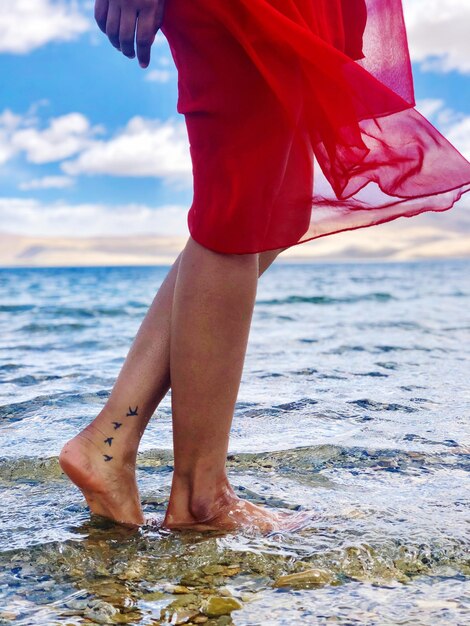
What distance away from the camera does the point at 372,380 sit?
354 centimetres

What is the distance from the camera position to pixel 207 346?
58.4 inches

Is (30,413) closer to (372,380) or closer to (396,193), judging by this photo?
(372,380)

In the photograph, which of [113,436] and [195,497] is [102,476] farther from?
[195,497]

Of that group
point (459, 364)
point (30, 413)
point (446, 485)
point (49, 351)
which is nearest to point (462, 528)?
point (446, 485)

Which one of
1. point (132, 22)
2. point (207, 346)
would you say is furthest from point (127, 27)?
point (207, 346)

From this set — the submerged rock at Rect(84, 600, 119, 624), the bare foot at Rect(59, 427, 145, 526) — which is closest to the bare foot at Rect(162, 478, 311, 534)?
the bare foot at Rect(59, 427, 145, 526)

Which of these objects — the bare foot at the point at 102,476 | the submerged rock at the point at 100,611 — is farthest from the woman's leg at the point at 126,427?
the submerged rock at the point at 100,611

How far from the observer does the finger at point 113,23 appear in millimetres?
1376

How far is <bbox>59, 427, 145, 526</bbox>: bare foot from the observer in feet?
5.50

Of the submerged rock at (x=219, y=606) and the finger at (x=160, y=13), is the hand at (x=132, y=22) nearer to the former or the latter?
the finger at (x=160, y=13)

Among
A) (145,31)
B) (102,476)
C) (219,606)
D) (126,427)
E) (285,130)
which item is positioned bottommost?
(219,606)

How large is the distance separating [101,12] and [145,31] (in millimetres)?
108

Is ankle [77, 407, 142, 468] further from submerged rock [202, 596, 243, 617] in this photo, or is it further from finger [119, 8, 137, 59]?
finger [119, 8, 137, 59]

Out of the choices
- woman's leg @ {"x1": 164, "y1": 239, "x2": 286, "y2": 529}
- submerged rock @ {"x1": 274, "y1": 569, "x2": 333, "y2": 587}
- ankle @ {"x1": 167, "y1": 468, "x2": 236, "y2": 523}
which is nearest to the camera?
submerged rock @ {"x1": 274, "y1": 569, "x2": 333, "y2": 587}
